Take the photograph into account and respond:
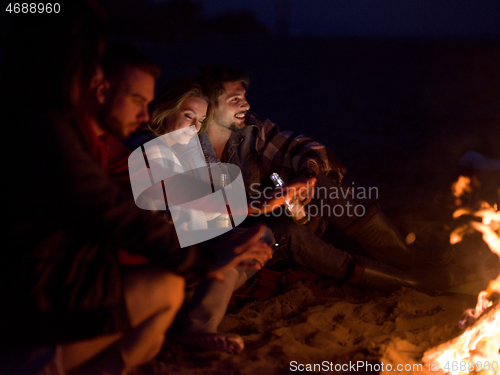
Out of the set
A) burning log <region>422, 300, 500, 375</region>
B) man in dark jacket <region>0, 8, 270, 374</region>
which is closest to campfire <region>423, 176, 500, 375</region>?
burning log <region>422, 300, 500, 375</region>

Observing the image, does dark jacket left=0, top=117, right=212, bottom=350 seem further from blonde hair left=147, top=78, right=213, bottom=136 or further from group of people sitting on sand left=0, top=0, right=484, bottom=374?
blonde hair left=147, top=78, right=213, bottom=136

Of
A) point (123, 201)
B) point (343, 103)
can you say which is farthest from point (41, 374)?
point (343, 103)

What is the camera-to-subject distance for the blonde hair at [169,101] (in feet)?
8.64

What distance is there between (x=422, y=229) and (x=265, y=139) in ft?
5.52

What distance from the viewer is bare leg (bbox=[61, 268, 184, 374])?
1.83 metres

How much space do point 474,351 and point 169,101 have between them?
220cm

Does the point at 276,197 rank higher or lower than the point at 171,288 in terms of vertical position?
higher

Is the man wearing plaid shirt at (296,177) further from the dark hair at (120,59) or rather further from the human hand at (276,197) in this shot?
the dark hair at (120,59)

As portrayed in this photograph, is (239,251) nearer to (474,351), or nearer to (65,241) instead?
(65,241)

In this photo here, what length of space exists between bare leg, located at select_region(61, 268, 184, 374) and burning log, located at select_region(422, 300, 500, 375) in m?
1.38

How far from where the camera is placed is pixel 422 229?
12.7 feet

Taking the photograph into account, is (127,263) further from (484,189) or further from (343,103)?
(343,103)

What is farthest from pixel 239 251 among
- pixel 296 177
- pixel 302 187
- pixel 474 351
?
pixel 296 177

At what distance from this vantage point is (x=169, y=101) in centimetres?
264
